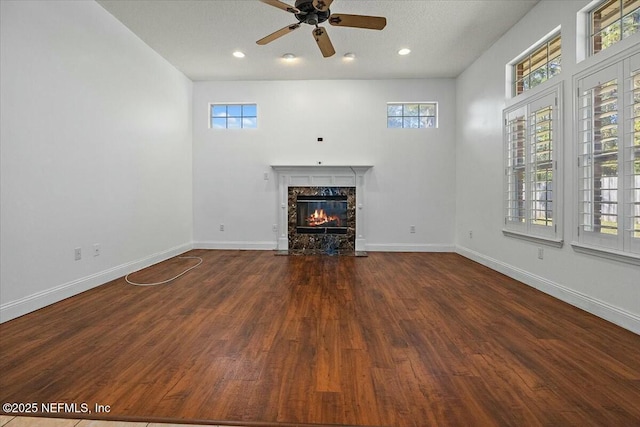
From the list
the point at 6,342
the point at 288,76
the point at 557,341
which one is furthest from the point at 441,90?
the point at 6,342

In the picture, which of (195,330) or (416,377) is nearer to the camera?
(416,377)

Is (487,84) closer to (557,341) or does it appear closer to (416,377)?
(557,341)

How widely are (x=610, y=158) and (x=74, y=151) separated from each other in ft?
16.0

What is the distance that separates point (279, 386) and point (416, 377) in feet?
2.42

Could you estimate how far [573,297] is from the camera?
9.25 ft

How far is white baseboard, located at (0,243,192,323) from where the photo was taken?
96.0 inches

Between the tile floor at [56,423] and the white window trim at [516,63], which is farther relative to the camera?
the white window trim at [516,63]

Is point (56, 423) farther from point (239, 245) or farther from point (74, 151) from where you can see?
point (239, 245)

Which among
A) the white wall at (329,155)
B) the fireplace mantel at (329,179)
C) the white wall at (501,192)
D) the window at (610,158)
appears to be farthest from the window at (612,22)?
the fireplace mantel at (329,179)

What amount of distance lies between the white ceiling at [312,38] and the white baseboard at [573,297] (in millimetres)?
3017

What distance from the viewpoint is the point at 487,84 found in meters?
4.44

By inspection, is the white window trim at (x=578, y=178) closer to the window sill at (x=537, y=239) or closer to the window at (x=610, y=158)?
the window at (x=610, y=158)

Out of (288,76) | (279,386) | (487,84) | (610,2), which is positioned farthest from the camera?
(288,76)

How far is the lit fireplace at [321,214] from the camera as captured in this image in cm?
567
